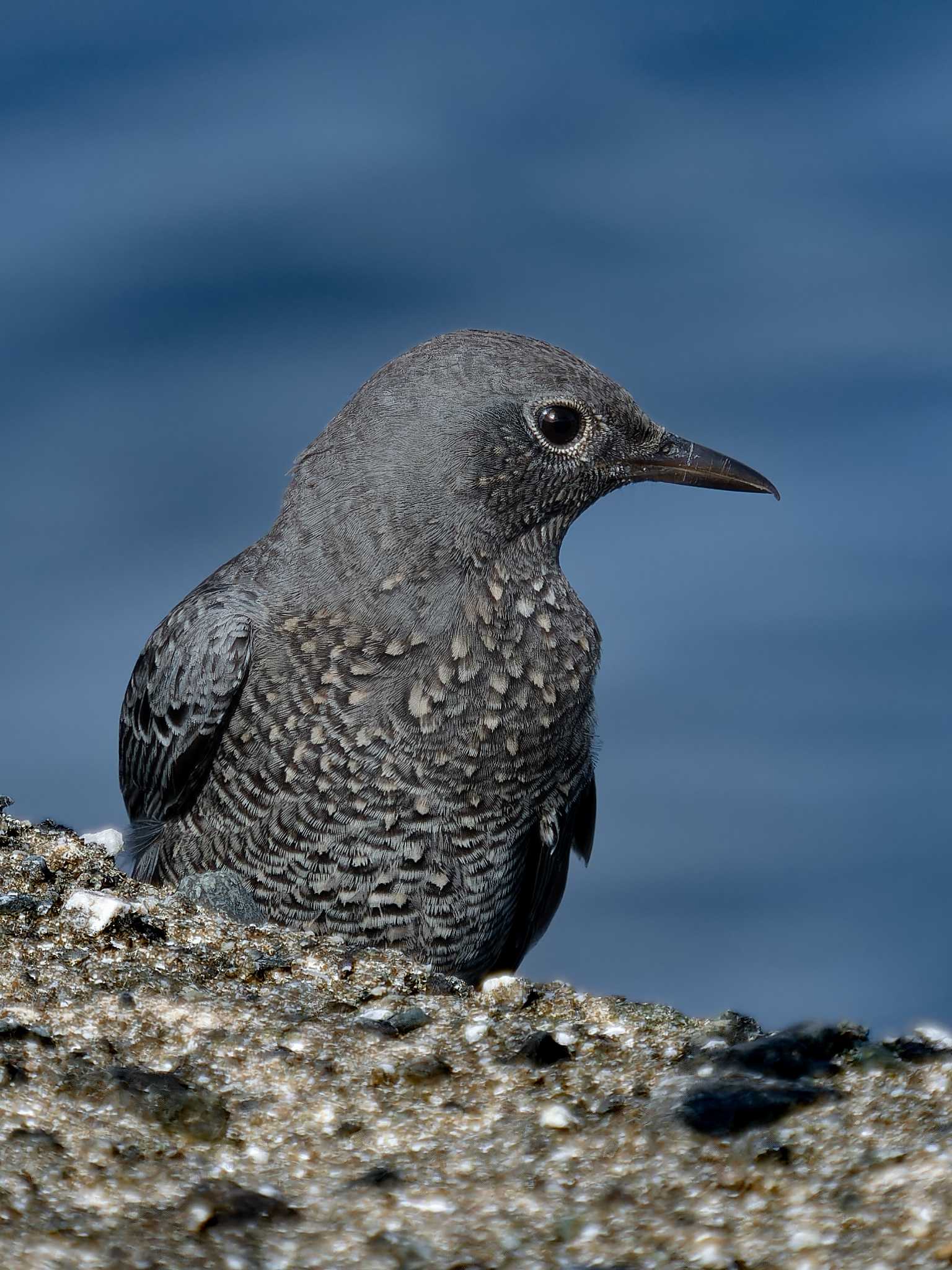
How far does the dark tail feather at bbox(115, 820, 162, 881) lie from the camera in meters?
6.02

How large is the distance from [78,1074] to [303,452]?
10.9 feet

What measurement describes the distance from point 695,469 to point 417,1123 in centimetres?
368

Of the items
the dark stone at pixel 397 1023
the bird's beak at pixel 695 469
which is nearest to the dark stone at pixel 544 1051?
the dark stone at pixel 397 1023

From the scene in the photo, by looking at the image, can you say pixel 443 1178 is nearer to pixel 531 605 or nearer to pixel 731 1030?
pixel 731 1030

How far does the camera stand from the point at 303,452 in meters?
5.82

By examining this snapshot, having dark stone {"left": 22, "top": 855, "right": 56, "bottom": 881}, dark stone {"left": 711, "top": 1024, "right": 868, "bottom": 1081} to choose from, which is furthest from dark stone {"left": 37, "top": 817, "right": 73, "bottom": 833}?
dark stone {"left": 711, "top": 1024, "right": 868, "bottom": 1081}

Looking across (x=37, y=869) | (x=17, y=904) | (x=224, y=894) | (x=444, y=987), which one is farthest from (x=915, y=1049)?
(x=224, y=894)

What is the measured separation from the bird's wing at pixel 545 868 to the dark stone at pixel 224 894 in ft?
3.61

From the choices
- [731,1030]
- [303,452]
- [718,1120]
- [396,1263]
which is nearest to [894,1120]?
[718,1120]

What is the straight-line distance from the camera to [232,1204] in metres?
2.51

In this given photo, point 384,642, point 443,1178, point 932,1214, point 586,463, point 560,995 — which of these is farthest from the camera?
point 586,463

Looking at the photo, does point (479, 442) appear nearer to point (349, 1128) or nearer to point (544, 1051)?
point (544, 1051)

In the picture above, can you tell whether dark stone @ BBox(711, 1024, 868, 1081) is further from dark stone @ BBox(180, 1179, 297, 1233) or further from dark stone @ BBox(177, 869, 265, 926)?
dark stone @ BBox(177, 869, 265, 926)

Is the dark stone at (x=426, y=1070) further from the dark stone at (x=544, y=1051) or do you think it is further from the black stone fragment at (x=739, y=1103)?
the black stone fragment at (x=739, y=1103)
